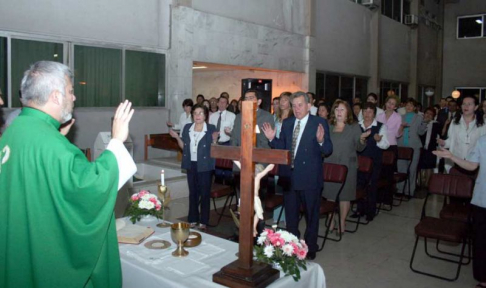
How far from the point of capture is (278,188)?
6086 millimetres

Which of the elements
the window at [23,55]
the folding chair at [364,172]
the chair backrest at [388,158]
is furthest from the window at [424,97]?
the window at [23,55]

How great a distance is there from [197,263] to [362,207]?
4.63 m

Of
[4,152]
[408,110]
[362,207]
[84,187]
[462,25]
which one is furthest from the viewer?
[462,25]

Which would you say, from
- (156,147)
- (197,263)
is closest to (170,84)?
(156,147)

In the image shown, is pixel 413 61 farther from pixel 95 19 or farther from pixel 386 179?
pixel 95 19

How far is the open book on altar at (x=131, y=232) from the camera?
2.86 metres

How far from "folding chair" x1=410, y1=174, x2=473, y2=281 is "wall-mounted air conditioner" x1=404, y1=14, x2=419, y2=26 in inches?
693

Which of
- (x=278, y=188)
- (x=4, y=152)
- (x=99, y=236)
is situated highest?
(x=4, y=152)

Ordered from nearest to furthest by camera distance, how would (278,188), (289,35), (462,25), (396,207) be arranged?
1. (278,188)
2. (396,207)
3. (289,35)
4. (462,25)

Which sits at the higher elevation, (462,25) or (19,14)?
(462,25)

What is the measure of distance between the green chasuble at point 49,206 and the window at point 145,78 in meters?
7.86

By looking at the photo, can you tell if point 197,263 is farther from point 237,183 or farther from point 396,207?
point 396,207

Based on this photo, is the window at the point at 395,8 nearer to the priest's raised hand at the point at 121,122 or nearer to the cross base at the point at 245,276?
the cross base at the point at 245,276

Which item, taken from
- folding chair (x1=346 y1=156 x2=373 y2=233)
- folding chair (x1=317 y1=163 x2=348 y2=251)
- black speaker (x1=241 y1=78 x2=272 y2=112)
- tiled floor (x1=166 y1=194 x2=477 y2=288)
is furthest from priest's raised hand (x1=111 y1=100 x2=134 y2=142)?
black speaker (x1=241 y1=78 x2=272 y2=112)
